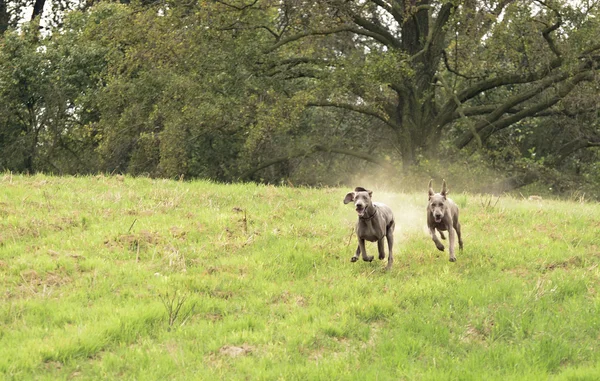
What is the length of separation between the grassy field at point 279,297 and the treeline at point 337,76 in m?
11.3

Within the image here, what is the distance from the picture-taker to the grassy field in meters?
7.92

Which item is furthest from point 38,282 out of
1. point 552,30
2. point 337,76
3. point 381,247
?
point 552,30

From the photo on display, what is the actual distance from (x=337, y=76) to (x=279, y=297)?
53.9 feet

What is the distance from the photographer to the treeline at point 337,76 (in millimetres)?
24547

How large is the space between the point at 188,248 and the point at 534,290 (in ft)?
19.0

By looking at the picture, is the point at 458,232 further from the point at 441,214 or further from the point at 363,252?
the point at 363,252

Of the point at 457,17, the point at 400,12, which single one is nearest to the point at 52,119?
the point at 400,12

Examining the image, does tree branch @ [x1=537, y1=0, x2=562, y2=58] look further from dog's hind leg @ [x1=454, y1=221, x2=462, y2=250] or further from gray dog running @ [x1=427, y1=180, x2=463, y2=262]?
gray dog running @ [x1=427, y1=180, x2=463, y2=262]

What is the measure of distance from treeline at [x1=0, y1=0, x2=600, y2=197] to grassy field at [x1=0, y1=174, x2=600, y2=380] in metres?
11.3

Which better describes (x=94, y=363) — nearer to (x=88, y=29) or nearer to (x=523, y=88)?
(x=88, y=29)

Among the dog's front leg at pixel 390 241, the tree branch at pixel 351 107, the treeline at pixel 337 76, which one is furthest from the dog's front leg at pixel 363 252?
the tree branch at pixel 351 107

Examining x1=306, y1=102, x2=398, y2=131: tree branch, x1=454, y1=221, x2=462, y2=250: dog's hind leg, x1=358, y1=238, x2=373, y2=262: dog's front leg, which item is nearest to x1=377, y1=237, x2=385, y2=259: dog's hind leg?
x1=358, y1=238, x2=373, y2=262: dog's front leg

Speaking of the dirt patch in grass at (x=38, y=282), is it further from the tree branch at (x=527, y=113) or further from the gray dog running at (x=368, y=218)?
the tree branch at (x=527, y=113)

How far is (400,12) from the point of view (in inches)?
1027
